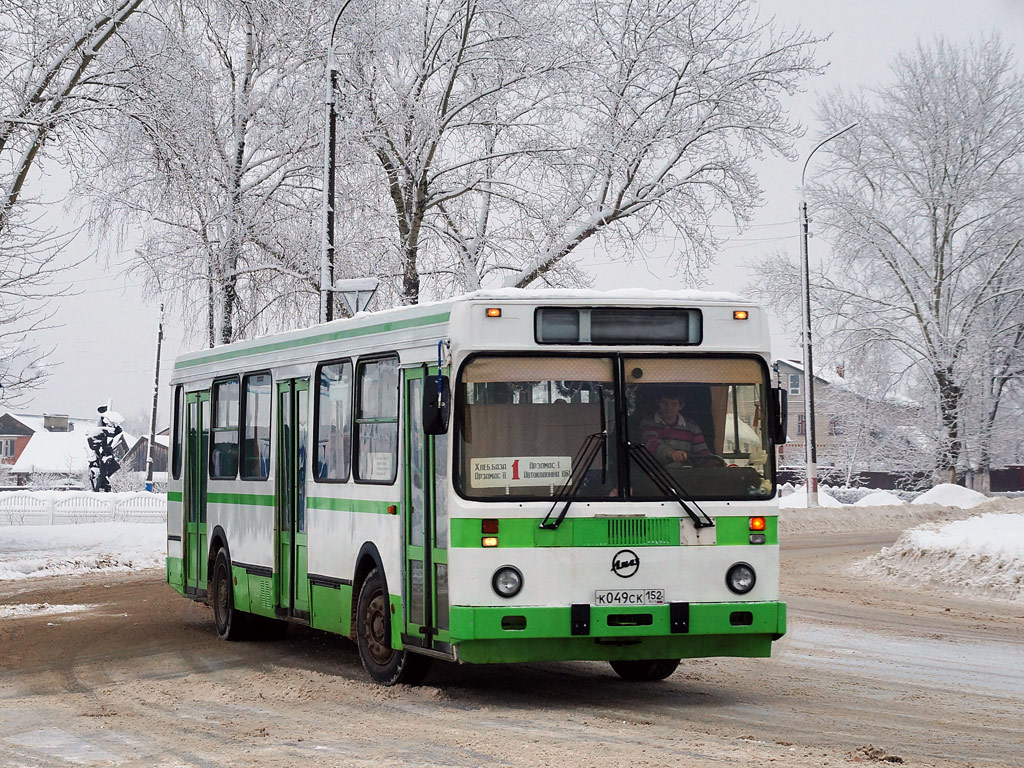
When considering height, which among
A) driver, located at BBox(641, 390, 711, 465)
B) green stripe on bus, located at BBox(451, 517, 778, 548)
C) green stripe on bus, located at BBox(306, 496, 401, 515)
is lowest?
green stripe on bus, located at BBox(451, 517, 778, 548)

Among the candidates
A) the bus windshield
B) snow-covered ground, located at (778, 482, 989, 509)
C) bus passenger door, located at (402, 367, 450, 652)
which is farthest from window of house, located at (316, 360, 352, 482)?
snow-covered ground, located at (778, 482, 989, 509)

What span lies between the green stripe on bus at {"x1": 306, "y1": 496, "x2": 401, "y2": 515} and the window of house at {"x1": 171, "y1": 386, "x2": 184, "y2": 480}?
479 cm

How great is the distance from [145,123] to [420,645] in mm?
14408

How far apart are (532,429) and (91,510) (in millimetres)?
32916

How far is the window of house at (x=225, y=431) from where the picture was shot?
15.4 m

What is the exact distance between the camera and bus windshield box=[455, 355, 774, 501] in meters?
10.3

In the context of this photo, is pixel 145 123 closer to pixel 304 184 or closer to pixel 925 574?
pixel 304 184

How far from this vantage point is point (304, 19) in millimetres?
31609

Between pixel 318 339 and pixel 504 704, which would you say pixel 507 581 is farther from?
pixel 318 339

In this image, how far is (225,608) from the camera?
1567 cm

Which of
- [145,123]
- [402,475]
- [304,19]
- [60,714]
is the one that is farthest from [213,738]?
[304,19]

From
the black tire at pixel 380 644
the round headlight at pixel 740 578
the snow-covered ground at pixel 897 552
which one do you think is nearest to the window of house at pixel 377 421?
the black tire at pixel 380 644

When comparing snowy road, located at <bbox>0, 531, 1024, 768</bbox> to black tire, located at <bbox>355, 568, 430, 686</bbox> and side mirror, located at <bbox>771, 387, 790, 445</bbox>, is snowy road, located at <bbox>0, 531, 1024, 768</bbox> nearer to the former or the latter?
black tire, located at <bbox>355, 568, 430, 686</bbox>

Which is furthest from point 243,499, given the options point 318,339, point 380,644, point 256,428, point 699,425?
point 699,425
